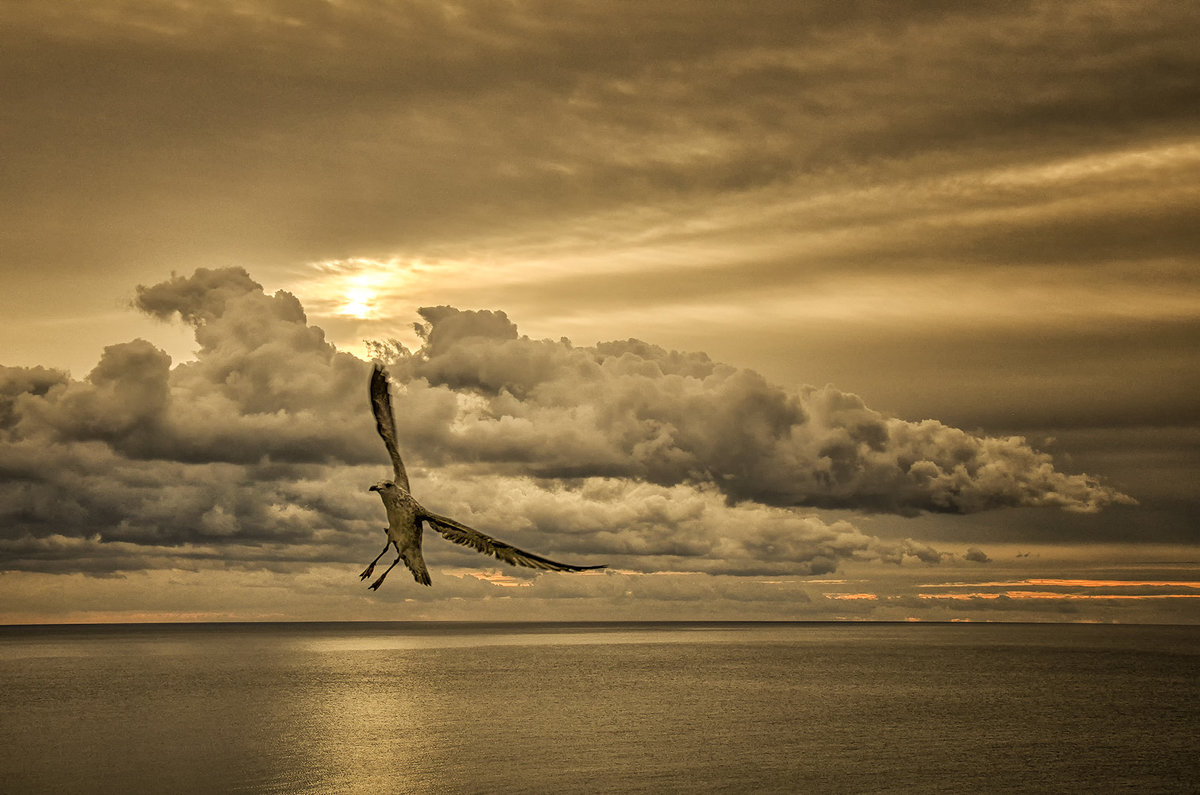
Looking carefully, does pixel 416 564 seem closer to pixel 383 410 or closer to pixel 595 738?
pixel 383 410

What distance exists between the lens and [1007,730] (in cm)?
11500

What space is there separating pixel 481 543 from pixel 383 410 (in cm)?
344

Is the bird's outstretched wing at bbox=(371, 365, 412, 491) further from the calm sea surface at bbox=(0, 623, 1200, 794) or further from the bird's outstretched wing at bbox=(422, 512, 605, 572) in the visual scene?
the calm sea surface at bbox=(0, 623, 1200, 794)

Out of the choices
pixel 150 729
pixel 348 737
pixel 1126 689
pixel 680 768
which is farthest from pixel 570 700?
pixel 1126 689

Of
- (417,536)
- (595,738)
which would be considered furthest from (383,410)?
(595,738)

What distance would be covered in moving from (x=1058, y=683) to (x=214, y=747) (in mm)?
146730

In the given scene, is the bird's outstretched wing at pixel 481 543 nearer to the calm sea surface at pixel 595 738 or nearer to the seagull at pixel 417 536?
the seagull at pixel 417 536

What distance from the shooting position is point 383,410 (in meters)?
15.1

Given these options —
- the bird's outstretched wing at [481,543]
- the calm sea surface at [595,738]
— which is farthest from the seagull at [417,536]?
the calm sea surface at [595,738]

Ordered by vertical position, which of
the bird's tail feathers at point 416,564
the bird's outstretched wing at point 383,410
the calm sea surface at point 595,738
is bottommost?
the calm sea surface at point 595,738

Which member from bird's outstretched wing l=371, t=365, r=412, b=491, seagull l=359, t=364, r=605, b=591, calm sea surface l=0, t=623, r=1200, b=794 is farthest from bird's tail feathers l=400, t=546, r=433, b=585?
calm sea surface l=0, t=623, r=1200, b=794

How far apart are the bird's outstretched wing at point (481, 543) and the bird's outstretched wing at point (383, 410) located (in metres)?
2.18

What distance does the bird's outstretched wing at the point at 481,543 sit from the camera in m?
11.7

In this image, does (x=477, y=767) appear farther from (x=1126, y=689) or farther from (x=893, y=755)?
(x=1126, y=689)
